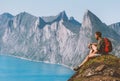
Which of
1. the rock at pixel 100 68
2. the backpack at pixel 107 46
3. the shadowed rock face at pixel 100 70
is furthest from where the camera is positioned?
the backpack at pixel 107 46

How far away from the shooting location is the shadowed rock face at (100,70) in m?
24.9

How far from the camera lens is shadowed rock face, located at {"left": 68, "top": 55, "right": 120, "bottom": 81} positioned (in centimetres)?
2491

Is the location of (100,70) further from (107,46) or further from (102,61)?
(107,46)

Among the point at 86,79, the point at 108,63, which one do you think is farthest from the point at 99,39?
the point at 86,79

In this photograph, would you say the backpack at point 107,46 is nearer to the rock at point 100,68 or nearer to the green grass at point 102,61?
the green grass at point 102,61

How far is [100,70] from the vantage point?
25.9 meters

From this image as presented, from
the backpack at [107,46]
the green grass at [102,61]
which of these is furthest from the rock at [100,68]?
the backpack at [107,46]

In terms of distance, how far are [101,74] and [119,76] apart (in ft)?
3.86

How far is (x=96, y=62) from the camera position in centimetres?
2734

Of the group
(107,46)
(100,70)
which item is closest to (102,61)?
(100,70)

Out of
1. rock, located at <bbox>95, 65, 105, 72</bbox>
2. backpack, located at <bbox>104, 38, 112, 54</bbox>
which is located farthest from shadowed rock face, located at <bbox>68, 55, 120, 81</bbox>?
backpack, located at <bbox>104, 38, 112, 54</bbox>

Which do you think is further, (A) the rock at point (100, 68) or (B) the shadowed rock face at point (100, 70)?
(A) the rock at point (100, 68)

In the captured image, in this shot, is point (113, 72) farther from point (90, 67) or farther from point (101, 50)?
point (101, 50)

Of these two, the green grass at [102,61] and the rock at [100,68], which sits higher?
the green grass at [102,61]
